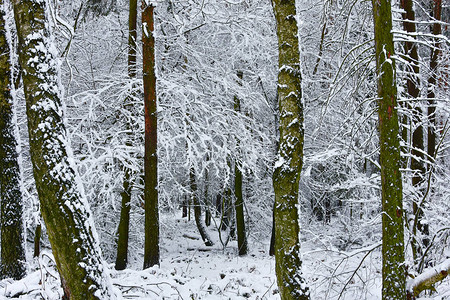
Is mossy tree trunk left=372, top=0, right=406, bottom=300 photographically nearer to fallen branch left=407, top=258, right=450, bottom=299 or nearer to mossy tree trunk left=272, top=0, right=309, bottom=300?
fallen branch left=407, top=258, right=450, bottom=299

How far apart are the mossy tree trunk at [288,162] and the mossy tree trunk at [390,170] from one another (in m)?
0.84

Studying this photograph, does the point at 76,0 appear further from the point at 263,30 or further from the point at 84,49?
the point at 263,30

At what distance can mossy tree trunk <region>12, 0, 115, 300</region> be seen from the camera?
367cm

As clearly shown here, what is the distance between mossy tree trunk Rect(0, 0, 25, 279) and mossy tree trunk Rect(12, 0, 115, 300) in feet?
8.13

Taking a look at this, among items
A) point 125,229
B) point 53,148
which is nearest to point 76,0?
point 125,229

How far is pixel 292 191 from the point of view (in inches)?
160

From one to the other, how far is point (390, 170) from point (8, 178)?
18.2 ft

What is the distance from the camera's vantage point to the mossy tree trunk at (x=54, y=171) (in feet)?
12.0

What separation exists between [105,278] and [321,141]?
10.6 m

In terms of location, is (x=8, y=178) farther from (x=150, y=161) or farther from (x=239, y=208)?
(x=239, y=208)

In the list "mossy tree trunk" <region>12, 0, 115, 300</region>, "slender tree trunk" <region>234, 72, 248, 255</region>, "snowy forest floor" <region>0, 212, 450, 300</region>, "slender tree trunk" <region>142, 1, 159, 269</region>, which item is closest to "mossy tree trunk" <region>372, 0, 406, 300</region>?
"snowy forest floor" <region>0, 212, 450, 300</region>

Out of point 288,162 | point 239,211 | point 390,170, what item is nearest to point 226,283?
point 288,162

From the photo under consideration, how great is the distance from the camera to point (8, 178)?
19.6 feet

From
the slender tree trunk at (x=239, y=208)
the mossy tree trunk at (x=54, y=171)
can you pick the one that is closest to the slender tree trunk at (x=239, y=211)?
the slender tree trunk at (x=239, y=208)
